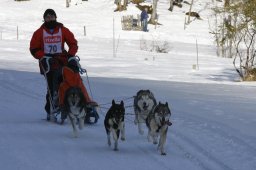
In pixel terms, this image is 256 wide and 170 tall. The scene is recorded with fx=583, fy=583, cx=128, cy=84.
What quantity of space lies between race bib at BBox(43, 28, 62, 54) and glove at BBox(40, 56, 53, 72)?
14 centimetres

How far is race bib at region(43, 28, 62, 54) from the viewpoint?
906 cm

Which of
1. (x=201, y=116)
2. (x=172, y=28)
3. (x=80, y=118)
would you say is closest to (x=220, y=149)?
(x=80, y=118)

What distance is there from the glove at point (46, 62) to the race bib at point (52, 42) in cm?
14

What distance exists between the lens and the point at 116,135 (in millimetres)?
7102

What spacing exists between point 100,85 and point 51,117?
5541 mm

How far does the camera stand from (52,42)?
910 cm

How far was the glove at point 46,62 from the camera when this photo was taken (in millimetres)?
9028

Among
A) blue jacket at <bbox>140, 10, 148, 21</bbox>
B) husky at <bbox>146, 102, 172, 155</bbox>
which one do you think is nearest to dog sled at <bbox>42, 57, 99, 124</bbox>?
husky at <bbox>146, 102, 172, 155</bbox>

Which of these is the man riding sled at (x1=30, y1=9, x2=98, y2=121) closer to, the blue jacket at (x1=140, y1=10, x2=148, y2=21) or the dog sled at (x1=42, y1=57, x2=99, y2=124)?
the dog sled at (x1=42, y1=57, x2=99, y2=124)

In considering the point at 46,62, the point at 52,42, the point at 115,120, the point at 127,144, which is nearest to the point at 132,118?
the point at 46,62

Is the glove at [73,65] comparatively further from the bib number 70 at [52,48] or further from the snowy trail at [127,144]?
the snowy trail at [127,144]

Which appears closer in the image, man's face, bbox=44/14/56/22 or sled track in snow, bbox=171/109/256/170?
sled track in snow, bbox=171/109/256/170

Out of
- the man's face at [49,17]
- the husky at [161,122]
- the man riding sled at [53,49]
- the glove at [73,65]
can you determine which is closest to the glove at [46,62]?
the man riding sled at [53,49]

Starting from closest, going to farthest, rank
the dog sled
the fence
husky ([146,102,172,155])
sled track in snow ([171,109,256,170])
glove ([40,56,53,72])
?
sled track in snow ([171,109,256,170]) → husky ([146,102,172,155]) → the dog sled → glove ([40,56,53,72]) → the fence
